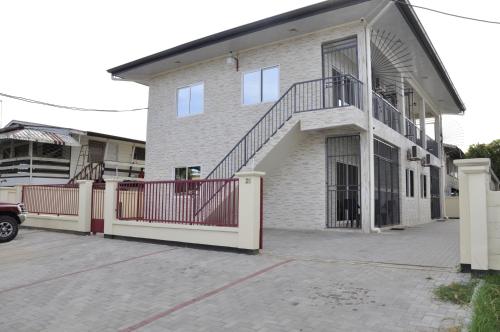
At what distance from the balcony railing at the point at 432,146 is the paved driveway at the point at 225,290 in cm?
1439

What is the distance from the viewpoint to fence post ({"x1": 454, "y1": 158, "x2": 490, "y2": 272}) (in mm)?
6215

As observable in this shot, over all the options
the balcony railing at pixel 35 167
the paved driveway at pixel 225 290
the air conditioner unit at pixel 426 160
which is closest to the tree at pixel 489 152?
the air conditioner unit at pixel 426 160

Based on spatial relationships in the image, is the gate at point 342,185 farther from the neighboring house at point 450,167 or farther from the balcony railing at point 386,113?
the neighboring house at point 450,167

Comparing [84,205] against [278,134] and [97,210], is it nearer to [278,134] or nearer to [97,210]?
[97,210]

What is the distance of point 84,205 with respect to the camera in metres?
12.6

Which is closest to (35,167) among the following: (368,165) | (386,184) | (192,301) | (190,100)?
(190,100)

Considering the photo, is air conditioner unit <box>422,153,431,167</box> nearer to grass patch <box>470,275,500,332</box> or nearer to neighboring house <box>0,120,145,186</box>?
grass patch <box>470,275,500,332</box>

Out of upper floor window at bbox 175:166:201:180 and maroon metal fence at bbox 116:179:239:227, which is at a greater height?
upper floor window at bbox 175:166:201:180

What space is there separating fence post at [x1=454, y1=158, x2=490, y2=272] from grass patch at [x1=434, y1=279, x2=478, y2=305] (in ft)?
2.04

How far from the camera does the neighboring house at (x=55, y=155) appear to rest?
1972cm

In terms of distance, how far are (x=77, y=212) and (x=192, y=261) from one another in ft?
21.5

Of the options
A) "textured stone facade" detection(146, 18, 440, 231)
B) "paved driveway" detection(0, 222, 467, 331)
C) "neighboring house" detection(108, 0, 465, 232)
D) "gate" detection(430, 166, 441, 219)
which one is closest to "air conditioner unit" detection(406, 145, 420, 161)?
"neighboring house" detection(108, 0, 465, 232)

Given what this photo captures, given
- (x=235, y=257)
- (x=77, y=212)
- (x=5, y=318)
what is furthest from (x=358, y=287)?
(x=77, y=212)

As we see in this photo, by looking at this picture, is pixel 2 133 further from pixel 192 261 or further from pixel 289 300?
pixel 289 300
